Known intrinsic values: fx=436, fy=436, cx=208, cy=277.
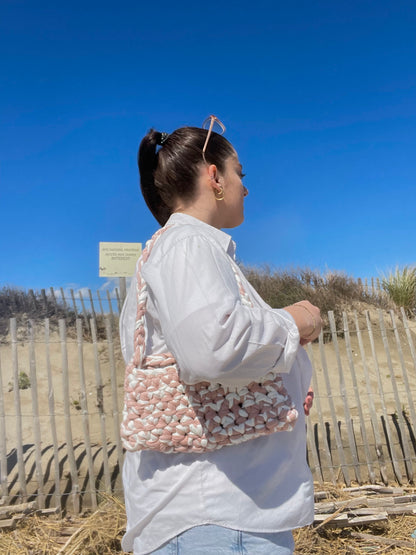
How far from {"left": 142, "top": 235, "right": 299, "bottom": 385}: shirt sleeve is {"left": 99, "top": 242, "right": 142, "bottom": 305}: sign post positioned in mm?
3717

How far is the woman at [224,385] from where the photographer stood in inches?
31.3

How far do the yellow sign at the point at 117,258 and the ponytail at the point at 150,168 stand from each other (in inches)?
132

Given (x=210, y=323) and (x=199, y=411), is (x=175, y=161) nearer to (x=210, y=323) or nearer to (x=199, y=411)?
(x=210, y=323)

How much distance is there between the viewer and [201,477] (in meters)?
0.87

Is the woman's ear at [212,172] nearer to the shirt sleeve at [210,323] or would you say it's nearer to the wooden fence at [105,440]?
the shirt sleeve at [210,323]

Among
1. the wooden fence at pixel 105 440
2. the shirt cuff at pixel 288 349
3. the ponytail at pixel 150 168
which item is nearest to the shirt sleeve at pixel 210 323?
the shirt cuff at pixel 288 349

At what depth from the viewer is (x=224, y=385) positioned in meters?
0.85

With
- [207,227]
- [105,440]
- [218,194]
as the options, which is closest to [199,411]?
[207,227]

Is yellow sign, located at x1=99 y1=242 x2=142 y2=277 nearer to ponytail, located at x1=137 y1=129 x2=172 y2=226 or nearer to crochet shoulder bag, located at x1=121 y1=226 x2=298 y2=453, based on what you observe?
ponytail, located at x1=137 y1=129 x2=172 y2=226

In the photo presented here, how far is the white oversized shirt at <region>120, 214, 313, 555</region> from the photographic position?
0.79 meters

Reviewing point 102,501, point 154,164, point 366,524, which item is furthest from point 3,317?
point 154,164

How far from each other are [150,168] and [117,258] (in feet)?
11.3

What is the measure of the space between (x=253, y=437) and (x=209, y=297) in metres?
0.31

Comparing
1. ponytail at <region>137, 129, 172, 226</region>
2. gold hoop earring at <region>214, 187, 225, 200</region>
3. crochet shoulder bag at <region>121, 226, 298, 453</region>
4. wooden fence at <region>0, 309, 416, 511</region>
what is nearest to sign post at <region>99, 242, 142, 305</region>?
wooden fence at <region>0, 309, 416, 511</region>
